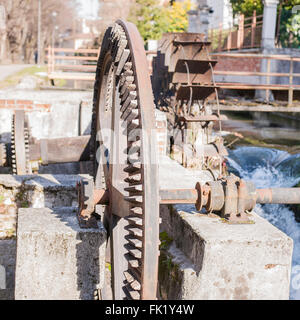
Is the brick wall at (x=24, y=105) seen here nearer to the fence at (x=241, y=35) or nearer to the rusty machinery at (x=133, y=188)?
the rusty machinery at (x=133, y=188)

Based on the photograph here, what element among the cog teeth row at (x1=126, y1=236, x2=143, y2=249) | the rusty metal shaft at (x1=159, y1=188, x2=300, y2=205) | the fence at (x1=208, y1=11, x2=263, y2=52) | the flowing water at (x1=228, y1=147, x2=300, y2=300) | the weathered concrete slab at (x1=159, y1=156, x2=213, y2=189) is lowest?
the flowing water at (x1=228, y1=147, x2=300, y2=300)

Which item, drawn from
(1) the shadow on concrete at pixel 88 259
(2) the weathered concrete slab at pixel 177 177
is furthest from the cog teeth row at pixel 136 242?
(2) the weathered concrete slab at pixel 177 177

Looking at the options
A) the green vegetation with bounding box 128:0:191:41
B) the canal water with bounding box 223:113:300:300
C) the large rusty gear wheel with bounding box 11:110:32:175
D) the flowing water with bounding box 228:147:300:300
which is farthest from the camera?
the green vegetation with bounding box 128:0:191:41

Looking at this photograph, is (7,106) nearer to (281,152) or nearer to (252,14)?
(281,152)

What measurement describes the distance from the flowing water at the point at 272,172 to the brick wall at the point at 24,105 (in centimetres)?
365

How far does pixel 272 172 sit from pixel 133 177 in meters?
7.40

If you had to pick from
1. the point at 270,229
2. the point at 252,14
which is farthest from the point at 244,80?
the point at 270,229

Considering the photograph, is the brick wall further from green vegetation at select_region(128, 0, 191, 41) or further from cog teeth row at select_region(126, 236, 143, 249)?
green vegetation at select_region(128, 0, 191, 41)

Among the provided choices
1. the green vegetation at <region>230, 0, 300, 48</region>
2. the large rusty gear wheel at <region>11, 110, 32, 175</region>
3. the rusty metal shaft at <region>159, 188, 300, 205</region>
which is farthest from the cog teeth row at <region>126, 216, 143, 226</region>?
the green vegetation at <region>230, 0, 300, 48</region>

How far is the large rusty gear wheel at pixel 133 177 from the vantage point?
2.04 m

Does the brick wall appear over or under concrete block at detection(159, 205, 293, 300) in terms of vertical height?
over

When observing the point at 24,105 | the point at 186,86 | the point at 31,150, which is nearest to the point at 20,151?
the point at 31,150

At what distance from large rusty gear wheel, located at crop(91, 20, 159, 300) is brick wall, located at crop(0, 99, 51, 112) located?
13.0 feet

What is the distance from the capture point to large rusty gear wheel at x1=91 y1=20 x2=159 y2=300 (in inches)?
80.5
